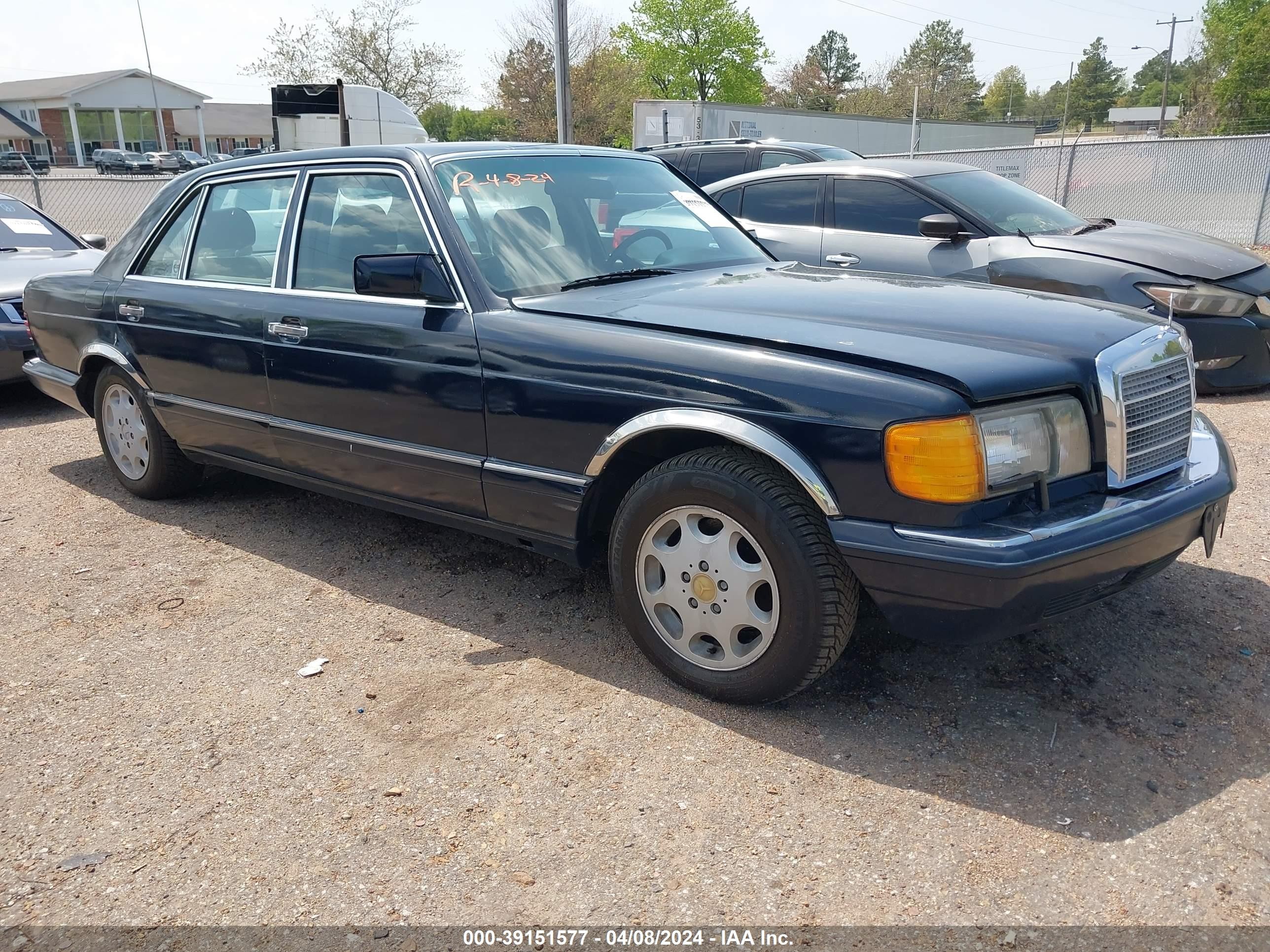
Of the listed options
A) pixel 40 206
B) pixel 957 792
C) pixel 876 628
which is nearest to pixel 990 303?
pixel 876 628

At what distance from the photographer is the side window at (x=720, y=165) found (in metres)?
10.3

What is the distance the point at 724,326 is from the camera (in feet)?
9.83

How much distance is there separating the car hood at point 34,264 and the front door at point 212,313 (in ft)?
10.5

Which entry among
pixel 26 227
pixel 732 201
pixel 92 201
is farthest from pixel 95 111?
pixel 732 201

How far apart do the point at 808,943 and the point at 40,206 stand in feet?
61.2

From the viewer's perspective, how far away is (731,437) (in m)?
2.79

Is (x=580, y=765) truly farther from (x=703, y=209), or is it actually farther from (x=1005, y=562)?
(x=703, y=209)

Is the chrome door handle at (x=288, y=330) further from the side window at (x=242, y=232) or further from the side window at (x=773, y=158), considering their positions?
the side window at (x=773, y=158)

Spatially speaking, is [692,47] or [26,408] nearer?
[26,408]

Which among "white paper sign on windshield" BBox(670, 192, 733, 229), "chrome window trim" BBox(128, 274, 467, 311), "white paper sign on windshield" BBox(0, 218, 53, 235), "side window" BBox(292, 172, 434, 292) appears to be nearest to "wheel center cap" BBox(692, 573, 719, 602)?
"chrome window trim" BBox(128, 274, 467, 311)

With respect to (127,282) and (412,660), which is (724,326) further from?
(127,282)

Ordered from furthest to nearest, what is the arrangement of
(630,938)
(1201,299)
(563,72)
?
(563,72) < (1201,299) < (630,938)

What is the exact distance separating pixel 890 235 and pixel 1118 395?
4490mm

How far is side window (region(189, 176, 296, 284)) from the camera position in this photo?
166 inches
